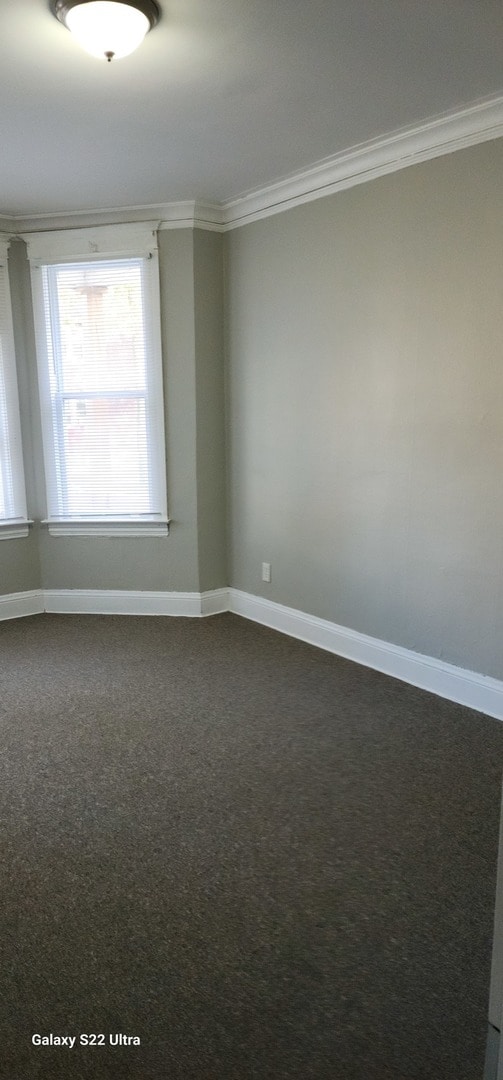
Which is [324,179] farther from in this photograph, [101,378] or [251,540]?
[251,540]

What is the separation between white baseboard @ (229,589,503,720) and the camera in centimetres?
316

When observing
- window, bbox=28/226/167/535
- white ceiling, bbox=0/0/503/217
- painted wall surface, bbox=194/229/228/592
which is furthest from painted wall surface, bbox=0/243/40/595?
painted wall surface, bbox=194/229/228/592

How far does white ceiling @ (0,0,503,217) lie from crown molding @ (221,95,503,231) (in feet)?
0.20

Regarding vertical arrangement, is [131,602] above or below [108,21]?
below

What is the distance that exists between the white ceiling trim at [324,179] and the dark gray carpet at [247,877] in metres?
2.51

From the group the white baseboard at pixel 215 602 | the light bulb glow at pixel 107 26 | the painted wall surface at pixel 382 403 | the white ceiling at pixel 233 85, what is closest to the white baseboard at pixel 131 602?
the white baseboard at pixel 215 602

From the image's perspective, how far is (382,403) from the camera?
3473mm

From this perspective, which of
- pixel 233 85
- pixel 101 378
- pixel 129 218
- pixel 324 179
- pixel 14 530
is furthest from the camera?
pixel 14 530

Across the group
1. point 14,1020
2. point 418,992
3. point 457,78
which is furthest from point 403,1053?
point 457,78

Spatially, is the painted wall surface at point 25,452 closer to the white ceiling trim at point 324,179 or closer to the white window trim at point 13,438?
the white window trim at point 13,438

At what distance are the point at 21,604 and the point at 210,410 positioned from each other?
185 cm

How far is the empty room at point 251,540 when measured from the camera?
1.77 metres

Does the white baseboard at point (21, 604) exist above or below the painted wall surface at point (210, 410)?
below

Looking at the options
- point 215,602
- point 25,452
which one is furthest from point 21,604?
point 215,602
